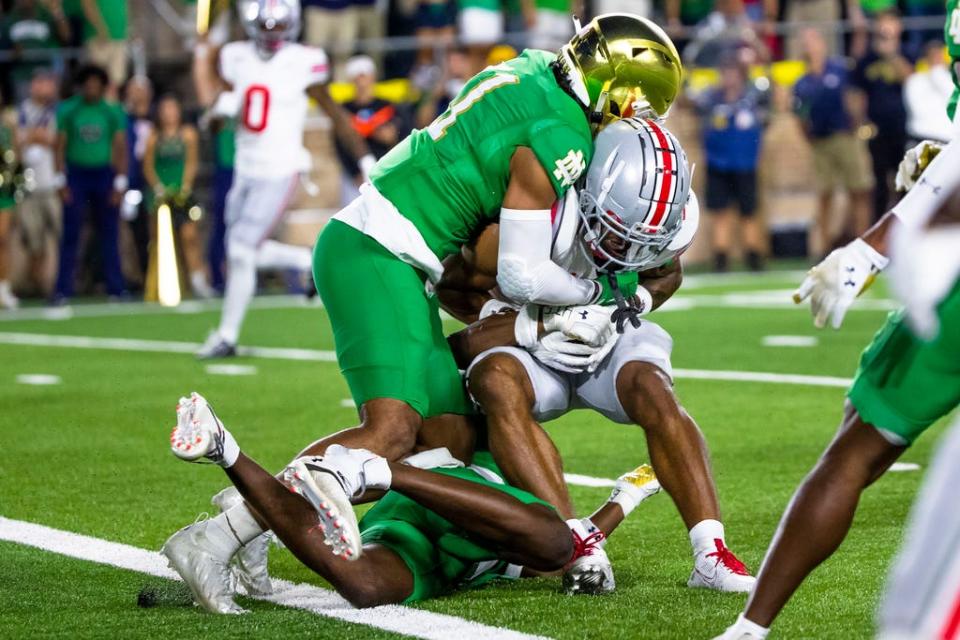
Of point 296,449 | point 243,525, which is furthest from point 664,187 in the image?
point 296,449

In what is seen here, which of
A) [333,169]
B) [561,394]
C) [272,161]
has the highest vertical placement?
[561,394]

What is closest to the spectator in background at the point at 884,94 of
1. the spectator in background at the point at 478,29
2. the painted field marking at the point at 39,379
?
the spectator in background at the point at 478,29

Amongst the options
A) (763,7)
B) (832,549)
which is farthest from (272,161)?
(763,7)

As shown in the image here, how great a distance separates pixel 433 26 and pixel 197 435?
42.0ft

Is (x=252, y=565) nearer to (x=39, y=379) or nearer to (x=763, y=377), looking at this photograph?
(x=763, y=377)

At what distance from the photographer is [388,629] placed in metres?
3.71

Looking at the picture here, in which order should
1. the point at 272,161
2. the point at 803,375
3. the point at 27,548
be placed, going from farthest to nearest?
1. the point at 272,161
2. the point at 803,375
3. the point at 27,548

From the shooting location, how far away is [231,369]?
9.25 m

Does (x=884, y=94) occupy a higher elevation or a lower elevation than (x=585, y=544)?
lower

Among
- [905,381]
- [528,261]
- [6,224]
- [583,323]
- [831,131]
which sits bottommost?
[6,224]

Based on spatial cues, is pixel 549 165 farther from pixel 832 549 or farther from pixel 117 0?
pixel 117 0

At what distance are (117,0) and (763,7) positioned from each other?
640cm

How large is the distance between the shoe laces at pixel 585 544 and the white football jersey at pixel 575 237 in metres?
0.76

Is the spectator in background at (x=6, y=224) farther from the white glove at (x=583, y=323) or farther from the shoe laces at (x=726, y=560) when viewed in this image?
the shoe laces at (x=726, y=560)
